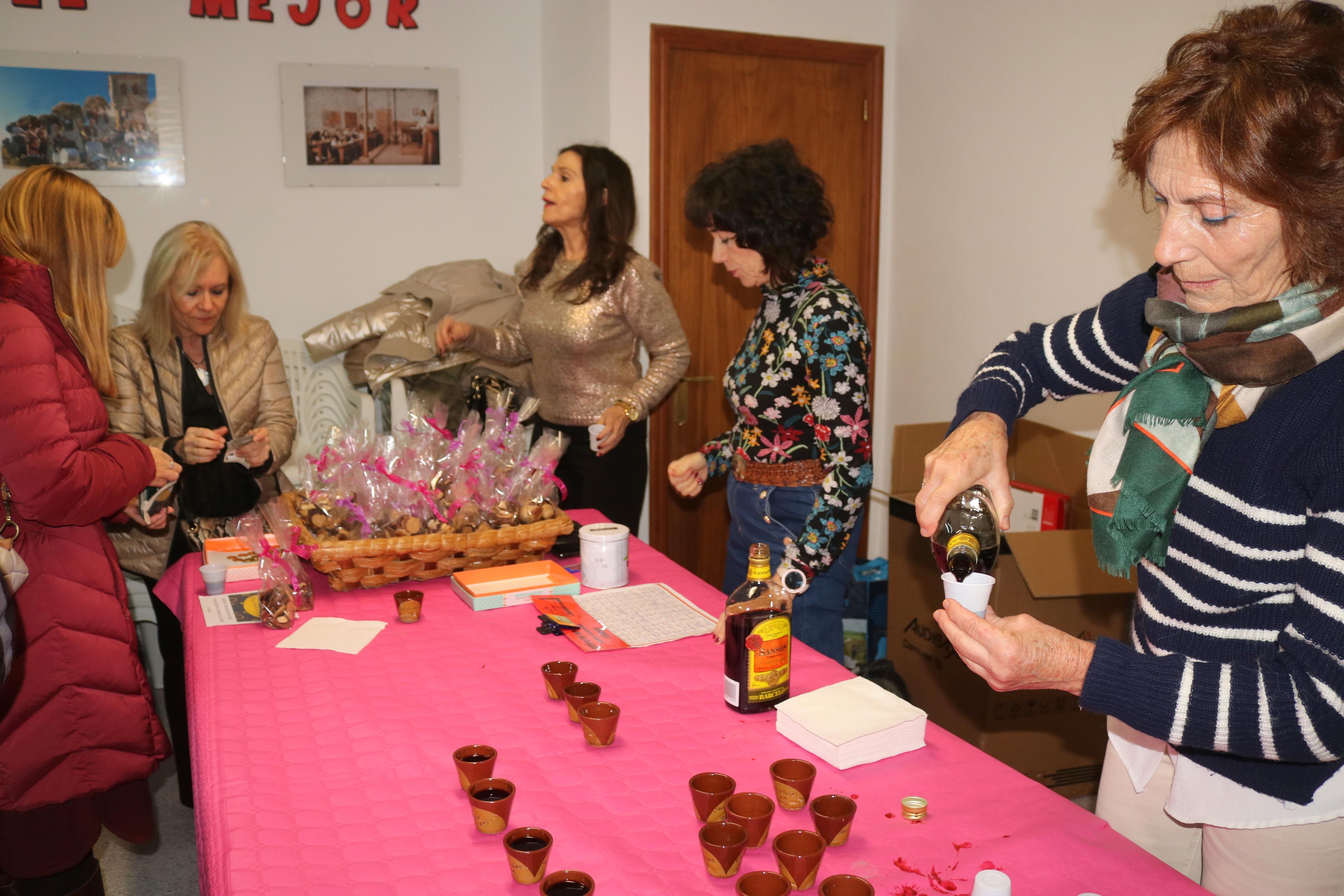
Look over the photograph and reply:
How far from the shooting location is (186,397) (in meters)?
2.90

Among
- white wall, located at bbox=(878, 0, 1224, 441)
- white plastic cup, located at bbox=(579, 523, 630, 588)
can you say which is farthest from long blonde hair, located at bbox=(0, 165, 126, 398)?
white wall, located at bbox=(878, 0, 1224, 441)

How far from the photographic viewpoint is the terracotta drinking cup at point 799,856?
1.09 m

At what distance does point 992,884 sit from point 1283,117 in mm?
857

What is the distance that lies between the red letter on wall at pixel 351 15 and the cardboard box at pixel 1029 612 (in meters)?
2.71

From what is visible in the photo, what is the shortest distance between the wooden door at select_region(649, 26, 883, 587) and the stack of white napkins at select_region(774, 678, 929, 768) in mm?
2492

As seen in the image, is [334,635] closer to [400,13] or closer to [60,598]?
[60,598]

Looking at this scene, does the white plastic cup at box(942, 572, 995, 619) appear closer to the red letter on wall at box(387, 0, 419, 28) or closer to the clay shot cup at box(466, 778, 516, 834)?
the clay shot cup at box(466, 778, 516, 834)

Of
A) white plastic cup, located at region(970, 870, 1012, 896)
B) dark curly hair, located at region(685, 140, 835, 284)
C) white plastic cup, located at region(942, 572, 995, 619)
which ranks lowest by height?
white plastic cup, located at region(970, 870, 1012, 896)

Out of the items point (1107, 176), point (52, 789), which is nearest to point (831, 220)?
point (1107, 176)

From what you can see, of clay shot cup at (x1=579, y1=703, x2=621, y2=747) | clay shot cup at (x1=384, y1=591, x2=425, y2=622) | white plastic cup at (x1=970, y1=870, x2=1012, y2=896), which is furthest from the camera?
clay shot cup at (x1=384, y1=591, x2=425, y2=622)

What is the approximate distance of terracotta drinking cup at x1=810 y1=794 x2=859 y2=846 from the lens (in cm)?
117

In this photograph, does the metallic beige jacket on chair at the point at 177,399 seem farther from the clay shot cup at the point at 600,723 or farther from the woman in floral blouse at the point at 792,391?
the clay shot cup at the point at 600,723

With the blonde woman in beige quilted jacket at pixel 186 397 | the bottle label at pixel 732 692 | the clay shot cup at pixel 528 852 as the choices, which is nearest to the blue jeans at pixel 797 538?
the bottle label at pixel 732 692

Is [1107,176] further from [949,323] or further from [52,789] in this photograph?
[52,789]
